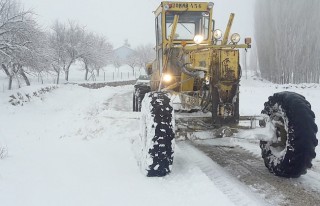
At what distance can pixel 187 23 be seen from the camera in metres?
8.23

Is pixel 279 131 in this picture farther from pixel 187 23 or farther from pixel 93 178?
pixel 187 23

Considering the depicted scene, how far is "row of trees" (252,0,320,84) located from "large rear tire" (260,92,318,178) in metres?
36.0

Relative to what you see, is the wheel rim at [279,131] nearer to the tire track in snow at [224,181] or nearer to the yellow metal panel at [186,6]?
the tire track in snow at [224,181]

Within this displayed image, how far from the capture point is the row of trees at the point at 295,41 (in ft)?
128

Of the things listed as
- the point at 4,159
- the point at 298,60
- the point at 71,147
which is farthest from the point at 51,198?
the point at 298,60

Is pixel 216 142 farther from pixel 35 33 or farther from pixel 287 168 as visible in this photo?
pixel 35 33

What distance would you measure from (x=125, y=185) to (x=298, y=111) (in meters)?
2.63

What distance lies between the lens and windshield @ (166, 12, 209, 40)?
820cm

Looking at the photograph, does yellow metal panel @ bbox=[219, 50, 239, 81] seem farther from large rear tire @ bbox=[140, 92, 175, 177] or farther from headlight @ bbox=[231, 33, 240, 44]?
large rear tire @ bbox=[140, 92, 175, 177]

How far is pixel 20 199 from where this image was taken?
4.39 metres

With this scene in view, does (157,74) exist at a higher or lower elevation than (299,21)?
lower

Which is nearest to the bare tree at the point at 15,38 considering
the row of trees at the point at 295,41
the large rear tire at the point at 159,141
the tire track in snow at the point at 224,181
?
the tire track in snow at the point at 224,181

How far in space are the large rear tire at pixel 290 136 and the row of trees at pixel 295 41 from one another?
1415 inches

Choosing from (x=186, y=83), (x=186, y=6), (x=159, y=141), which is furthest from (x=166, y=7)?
(x=159, y=141)
